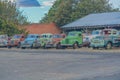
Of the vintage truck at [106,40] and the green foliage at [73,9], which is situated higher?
the green foliage at [73,9]

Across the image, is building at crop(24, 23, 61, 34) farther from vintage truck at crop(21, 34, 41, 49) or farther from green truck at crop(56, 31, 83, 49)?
green truck at crop(56, 31, 83, 49)

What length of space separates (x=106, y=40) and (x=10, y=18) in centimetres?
4725

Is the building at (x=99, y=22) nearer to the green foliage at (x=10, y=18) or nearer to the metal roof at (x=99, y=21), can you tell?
the metal roof at (x=99, y=21)

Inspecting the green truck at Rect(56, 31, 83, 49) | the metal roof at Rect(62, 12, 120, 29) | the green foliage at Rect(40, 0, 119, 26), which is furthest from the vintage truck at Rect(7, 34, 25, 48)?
the green foliage at Rect(40, 0, 119, 26)

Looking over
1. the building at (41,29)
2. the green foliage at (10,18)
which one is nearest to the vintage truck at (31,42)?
the green foliage at (10,18)

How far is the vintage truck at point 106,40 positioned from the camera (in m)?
40.3

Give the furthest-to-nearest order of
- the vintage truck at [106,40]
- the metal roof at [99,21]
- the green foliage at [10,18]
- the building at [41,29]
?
the building at [41,29] → the green foliage at [10,18] → the metal roof at [99,21] → the vintage truck at [106,40]

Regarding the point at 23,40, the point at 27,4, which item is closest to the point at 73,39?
the point at 23,40

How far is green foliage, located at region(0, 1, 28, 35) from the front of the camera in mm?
65438

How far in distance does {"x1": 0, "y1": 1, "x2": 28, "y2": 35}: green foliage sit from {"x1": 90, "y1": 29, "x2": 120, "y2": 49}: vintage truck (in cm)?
2624

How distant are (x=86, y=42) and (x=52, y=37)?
429cm

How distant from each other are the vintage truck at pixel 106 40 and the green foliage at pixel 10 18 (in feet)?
86.1

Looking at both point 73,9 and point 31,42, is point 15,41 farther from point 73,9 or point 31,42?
point 73,9

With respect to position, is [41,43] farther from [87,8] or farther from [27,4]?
[87,8]
